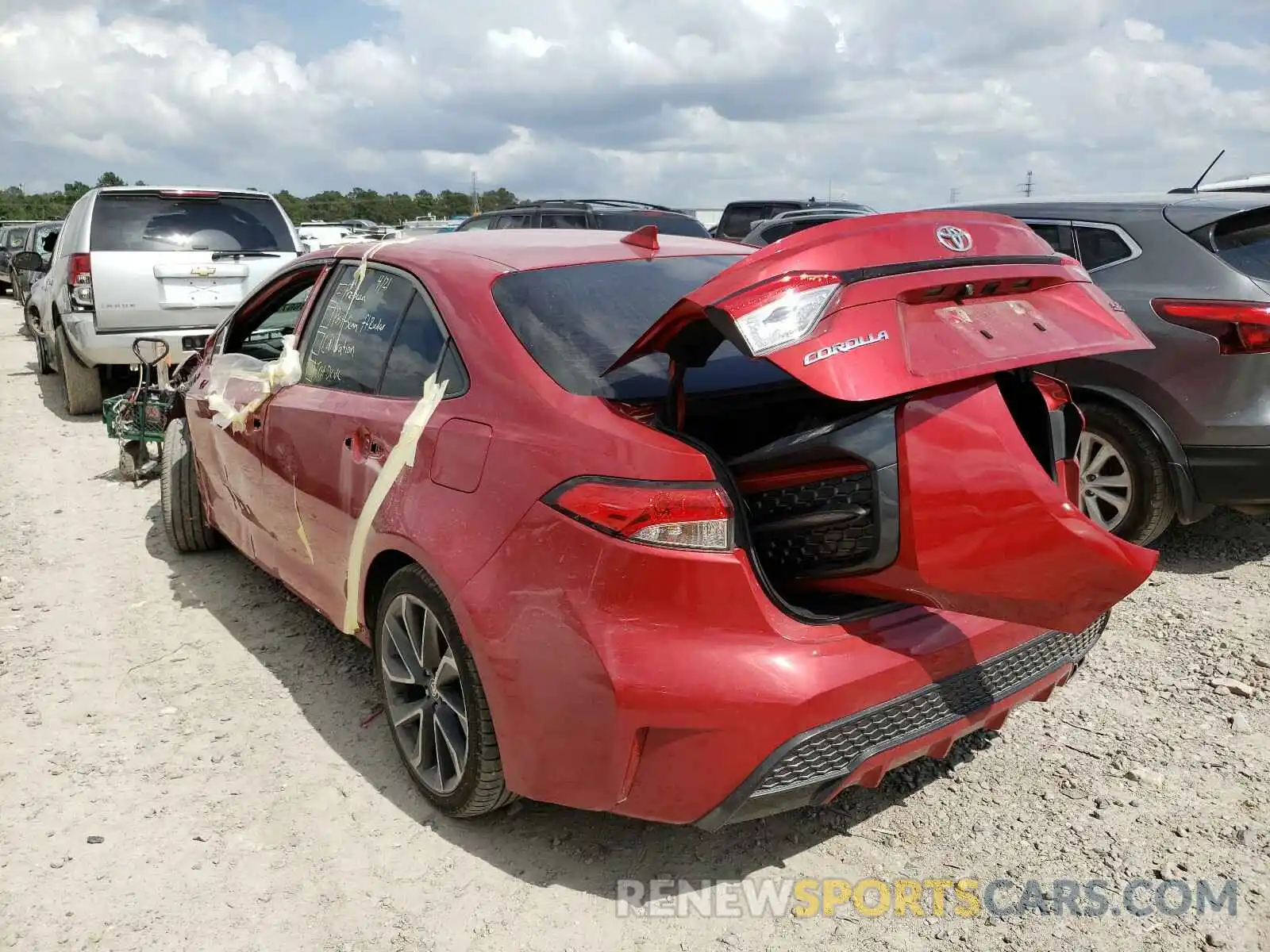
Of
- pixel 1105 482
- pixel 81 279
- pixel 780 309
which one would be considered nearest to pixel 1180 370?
pixel 1105 482

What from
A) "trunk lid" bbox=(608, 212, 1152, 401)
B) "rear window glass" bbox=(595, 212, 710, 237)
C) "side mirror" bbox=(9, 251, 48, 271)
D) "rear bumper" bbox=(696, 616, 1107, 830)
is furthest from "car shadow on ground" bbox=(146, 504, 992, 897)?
"rear window glass" bbox=(595, 212, 710, 237)

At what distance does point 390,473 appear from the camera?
295 centimetres

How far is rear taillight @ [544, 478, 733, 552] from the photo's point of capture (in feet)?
7.39

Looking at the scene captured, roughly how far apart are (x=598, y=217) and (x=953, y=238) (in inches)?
400

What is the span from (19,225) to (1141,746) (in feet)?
90.9

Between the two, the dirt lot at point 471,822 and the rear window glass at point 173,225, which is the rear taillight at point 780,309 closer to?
the dirt lot at point 471,822

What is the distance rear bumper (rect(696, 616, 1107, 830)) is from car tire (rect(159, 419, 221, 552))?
3.74 meters

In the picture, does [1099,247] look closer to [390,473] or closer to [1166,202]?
[1166,202]

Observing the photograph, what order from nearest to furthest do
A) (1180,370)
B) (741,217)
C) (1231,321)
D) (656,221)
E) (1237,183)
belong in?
1. (1231,321)
2. (1180,370)
3. (1237,183)
4. (656,221)
5. (741,217)

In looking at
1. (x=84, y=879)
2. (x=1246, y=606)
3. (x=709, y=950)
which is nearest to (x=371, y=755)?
(x=84, y=879)

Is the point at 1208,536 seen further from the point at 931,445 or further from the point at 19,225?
the point at 19,225

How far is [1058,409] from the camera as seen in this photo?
2.78m

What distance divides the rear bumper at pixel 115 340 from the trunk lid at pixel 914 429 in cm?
710

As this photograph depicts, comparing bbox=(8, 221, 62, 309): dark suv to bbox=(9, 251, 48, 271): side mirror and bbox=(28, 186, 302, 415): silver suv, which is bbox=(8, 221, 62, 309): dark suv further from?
bbox=(28, 186, 302, 415): silver suv
